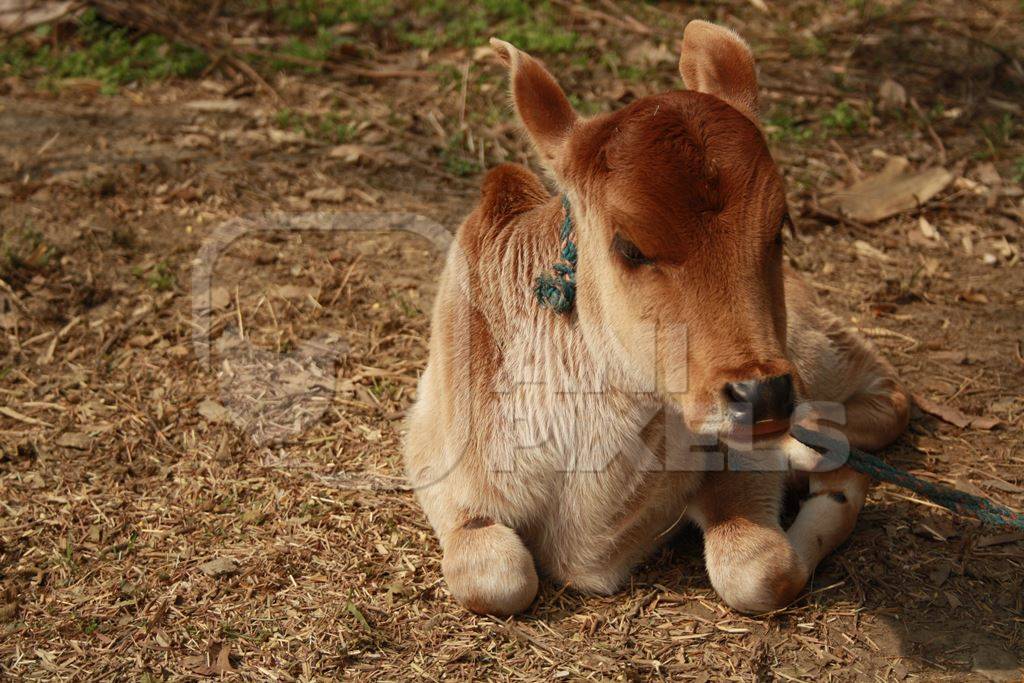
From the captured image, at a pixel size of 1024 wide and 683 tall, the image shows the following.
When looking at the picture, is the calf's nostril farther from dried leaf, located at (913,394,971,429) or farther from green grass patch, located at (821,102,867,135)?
green grass patch, located at (821,102,867,135)

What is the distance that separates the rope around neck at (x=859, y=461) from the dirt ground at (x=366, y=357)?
0.45 m

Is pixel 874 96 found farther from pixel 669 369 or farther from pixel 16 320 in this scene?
pixel 16 320

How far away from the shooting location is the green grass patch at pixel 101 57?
316 inches

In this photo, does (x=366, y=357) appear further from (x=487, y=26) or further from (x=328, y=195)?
(x=487, y=26)

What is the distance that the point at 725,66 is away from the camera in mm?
3930

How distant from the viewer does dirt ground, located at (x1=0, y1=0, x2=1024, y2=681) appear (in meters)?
3.89

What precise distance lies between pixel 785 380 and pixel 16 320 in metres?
4.19

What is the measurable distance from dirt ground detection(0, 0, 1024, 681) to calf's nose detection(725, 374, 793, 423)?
1.06 m

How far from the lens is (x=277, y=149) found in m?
7.28

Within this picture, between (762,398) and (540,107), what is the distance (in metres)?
1.32

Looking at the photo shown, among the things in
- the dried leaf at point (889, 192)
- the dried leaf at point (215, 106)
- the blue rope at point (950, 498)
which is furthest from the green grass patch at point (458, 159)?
the blue rope at point (950, 498)

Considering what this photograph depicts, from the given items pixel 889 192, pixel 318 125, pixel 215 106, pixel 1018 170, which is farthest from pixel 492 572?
pixel 215 106

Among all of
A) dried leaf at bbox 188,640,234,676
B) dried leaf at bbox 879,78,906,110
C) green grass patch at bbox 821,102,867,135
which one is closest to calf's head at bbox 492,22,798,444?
dried leaf at bbox 188,640,234,676


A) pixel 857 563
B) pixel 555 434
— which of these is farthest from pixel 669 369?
pixel 857 563
